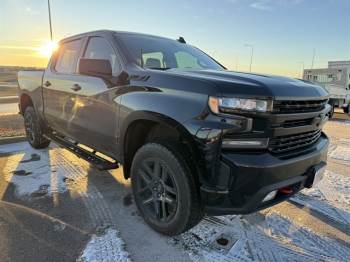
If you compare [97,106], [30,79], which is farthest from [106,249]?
[30,79]

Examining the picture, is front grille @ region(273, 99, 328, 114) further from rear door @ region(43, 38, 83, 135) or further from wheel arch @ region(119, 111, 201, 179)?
rear door @ region(43, 38, 83, 135)

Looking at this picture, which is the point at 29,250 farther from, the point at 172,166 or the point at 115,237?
the point at 172,166

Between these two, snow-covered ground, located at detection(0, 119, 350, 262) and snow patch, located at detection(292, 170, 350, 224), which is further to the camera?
snow patch, located at detection(292, 170, 350, 224)

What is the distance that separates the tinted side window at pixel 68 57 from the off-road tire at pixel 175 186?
1991mm

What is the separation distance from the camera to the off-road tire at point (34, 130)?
18.8ft

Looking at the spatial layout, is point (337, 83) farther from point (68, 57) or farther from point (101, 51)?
point (101, 51)

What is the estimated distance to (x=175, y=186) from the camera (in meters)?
2.83

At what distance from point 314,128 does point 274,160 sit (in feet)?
2.46

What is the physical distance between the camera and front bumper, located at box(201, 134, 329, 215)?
245 centimetres

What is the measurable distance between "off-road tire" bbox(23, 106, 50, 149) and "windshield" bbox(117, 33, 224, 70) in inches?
106

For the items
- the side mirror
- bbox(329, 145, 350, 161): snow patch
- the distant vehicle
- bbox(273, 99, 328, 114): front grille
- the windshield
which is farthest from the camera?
the distant vehicle

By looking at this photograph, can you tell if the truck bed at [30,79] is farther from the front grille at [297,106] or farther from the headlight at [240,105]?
the front grille at [297,106]

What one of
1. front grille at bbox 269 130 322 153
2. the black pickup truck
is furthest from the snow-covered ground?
front grille at bbox 269 130 322 153

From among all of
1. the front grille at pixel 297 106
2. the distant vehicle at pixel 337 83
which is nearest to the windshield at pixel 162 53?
the front grille at pixel 297 106
